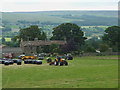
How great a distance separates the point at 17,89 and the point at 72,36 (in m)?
112

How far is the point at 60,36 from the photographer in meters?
144

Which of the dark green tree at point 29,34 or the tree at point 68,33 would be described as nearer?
the dark green tree at point 29,34

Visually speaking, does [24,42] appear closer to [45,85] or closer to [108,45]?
[108,45]

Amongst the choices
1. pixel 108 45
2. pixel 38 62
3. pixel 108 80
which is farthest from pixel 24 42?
pixel 108 80

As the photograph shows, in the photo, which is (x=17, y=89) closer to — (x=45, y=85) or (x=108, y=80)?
(x=45, y=85)

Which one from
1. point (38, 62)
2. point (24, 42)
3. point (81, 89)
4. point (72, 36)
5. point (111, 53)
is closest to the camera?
point (81, 89)

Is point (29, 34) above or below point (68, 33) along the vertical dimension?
below

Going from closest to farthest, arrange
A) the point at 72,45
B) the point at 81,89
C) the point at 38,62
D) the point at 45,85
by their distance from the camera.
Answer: the point at 81,89
the point at 45,85
the point at 38,62
the point at 72,45

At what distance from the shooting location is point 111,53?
107062mm

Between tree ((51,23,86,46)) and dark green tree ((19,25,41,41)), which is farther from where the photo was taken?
tree ((51,23,86,46))

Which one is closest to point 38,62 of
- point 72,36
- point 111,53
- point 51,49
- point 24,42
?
point 111,53

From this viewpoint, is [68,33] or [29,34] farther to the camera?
[68,33]

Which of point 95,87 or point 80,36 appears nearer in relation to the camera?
point 95,87

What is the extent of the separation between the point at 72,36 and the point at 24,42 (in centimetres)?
2389
